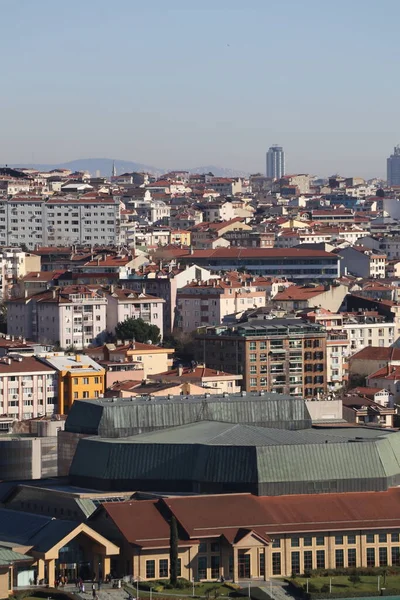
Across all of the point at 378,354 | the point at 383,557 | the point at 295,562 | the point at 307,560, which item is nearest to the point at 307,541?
the point at 307,560

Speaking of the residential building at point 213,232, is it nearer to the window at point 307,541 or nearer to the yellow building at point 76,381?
the yellow building at point 76,381

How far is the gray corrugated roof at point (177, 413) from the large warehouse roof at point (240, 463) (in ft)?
4.47

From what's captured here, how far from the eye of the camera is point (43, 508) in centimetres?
5028

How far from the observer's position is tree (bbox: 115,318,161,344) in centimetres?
8250

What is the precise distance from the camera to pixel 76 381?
6969cm

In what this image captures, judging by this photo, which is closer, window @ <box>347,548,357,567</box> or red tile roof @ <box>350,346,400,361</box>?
window @ <box>347,548,357,567</box>

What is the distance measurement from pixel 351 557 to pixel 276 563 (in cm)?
174

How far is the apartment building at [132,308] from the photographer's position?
8500 centimetres

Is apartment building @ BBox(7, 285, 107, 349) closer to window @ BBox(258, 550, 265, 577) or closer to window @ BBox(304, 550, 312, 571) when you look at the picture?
window @ BBox(304, 550, 312, 571)

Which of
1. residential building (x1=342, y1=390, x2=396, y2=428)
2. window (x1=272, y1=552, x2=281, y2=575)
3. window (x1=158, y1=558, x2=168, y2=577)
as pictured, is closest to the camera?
window (x1=158, y1=558, x2=168, y2=577)

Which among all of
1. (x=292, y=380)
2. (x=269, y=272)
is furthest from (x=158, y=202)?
(x=292, y=380)

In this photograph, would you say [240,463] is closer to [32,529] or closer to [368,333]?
[32,529]

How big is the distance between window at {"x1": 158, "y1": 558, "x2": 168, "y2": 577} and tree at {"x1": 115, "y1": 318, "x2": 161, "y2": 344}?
3557cm

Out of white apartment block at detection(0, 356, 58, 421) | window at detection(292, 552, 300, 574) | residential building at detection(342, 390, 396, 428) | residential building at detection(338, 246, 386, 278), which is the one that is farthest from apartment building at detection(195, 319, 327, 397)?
residential building at detection(338, 246, 386, 278)
